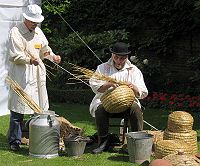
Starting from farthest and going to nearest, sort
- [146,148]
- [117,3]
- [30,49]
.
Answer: [117,3] → [30,49] → [146,148]

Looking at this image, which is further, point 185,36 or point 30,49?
point 185,36

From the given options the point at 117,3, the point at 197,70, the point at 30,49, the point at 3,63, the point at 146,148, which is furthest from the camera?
the point at 117,3

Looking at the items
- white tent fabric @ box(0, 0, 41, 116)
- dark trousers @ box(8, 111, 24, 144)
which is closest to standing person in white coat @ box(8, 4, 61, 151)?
dark trousers @ box(8, 111, 24, 144)

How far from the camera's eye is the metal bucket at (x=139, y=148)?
559cm

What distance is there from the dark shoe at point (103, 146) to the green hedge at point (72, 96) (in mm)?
4509

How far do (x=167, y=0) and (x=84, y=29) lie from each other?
2097 mm

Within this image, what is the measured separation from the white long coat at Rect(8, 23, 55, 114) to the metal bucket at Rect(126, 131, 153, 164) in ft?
4.51

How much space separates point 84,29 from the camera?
40.3 feet

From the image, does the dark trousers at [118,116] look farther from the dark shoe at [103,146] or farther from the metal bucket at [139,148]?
the metal bucket at [139,148]

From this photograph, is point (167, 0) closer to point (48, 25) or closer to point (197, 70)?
point (197, 70)

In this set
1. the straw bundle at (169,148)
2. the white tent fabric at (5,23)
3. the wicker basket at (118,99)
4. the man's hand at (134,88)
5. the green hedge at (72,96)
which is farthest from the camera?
the green hedge at (72,96)

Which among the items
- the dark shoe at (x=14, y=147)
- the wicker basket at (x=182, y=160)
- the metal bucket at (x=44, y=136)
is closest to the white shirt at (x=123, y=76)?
the metal bucket at (x=44, y=136)

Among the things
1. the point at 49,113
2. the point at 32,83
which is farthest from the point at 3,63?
the point at 49,113

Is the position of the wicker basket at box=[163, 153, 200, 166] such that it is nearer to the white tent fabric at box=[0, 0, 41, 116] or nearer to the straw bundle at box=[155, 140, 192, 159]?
the straw bundle at box=[155, 140, 192, 159]
